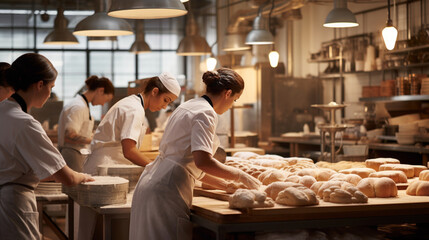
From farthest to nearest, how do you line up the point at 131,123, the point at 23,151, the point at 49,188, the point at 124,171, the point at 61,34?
1. the point at 61,34
2. the point at 49,188
3. the point at 131,123
4. the point at 124,171
5. the point at 23,151

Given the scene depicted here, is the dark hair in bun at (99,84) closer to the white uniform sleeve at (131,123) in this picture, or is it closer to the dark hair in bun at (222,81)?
the white uniform sleeve at (131,123)

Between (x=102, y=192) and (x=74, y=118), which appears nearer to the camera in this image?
(x=102, y=192)

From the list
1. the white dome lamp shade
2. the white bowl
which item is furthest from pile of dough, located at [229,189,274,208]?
the white bowl

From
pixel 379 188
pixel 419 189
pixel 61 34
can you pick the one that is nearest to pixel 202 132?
pixel 379 188

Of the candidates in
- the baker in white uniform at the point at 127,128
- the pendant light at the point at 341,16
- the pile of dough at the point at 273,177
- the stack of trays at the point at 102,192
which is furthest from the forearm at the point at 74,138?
the pile of dough at the point at 273,177

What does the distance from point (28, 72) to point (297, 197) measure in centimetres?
137

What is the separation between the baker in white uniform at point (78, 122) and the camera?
18.8ft

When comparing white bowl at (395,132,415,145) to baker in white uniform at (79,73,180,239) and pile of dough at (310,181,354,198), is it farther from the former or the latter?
pile of dough at (310,181,354,198)

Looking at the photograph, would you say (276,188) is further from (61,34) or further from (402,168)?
(61,34)

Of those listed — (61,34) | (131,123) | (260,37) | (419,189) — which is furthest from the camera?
(61,34)

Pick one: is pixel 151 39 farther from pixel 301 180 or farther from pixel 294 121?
pixel 301 180

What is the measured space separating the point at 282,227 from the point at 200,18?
12982mm

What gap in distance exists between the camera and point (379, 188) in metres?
3.15

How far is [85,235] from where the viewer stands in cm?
388
